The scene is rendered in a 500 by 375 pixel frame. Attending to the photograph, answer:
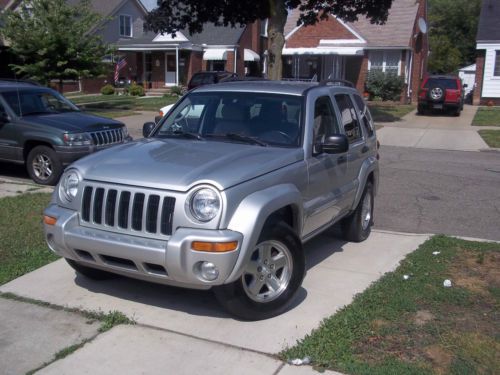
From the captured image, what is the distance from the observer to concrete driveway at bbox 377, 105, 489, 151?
16.7m

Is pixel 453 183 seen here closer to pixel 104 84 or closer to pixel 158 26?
pixel 158 26

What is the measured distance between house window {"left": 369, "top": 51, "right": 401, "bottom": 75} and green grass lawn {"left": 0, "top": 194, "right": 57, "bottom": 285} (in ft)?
90.4

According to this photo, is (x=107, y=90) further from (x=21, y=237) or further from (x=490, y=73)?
(x=21, y=237)

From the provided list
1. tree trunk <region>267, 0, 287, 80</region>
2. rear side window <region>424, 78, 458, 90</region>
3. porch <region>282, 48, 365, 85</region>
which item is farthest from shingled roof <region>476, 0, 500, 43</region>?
tree trunk <region>267, 0, 287, 80</region>

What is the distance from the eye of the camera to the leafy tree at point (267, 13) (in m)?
19.7

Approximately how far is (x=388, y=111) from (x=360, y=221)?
21.4m

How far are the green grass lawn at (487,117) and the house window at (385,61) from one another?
19.4ft

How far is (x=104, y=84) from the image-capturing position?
38.1 m

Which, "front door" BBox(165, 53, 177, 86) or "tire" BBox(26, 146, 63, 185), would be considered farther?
"front door" BBox(165, 53, 177, 86)

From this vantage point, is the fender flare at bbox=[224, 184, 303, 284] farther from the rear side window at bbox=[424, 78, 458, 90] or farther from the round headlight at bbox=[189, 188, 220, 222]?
the rear side window at bbox=[424, 78, 458, 90]

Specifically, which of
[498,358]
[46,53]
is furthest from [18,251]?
[46,53]

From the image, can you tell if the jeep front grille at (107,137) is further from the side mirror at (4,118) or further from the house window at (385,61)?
the house window at (385,61)

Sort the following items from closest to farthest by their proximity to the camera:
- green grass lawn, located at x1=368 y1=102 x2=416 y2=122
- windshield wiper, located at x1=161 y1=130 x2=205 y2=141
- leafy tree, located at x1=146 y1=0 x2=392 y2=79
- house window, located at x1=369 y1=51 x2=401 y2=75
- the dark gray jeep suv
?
windshield wiper, located at x1=161 y1=130 x2=205 y2=141
the dark gray jeep suv
leafy tree, located at x1=146 y1=0 x2=392 y2=79
green grass lawn, located at x1=368 y1=102 x2=416 y2=122
house window, located at x1=369 y1=51 x2=401 y2=75

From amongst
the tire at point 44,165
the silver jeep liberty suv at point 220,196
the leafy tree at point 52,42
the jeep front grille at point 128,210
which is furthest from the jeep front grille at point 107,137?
the leafy tree at point 52,42
